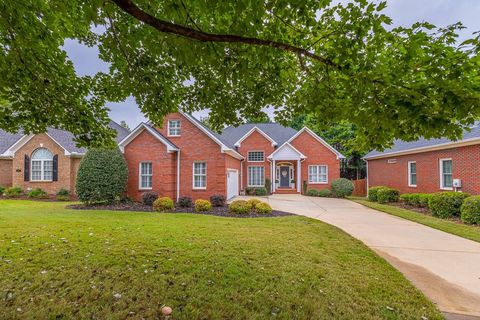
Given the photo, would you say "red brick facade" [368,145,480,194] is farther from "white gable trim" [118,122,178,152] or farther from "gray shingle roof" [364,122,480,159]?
"white gable trim" [118,122,178,152]

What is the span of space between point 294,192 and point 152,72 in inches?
772

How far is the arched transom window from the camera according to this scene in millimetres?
17703

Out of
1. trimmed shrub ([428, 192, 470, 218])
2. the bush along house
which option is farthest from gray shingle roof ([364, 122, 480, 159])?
the bush along house

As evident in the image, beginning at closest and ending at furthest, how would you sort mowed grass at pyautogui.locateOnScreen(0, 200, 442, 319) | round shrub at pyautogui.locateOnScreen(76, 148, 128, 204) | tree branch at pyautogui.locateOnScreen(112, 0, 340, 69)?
tree branch at pyautogui.locateOnScreen(112, 0, 340, 69), mowed grass at pyautogui.locateOnScreen(0, 200, 442, 319), round shrub at pyautogui.locateOnScreen(76, 148, 128, 204)

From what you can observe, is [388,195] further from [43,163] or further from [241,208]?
[43,163]

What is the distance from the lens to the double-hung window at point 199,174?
49.1ft

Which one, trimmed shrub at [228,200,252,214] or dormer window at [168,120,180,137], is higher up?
dormer window at [168,120,180,137]

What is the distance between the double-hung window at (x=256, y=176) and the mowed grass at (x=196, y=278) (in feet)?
53.6

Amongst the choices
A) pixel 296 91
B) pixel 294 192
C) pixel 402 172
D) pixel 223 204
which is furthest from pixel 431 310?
pixel 294 192

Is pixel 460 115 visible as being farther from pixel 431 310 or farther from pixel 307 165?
pixel 307 165

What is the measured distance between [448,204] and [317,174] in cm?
1265

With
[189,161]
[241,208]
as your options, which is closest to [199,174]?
[189,161]

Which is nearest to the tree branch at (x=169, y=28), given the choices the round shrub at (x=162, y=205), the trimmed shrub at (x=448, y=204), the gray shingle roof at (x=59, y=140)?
the round shrub at (x=162, y=205)

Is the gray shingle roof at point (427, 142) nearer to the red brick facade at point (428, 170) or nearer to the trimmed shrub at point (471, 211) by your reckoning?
the red brick facade at point (428, 170)
